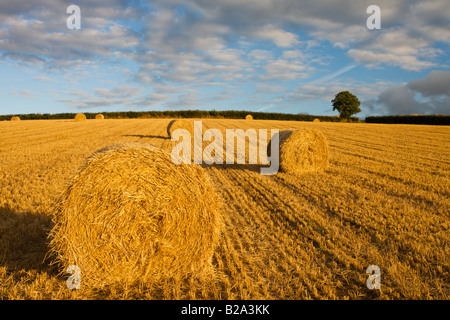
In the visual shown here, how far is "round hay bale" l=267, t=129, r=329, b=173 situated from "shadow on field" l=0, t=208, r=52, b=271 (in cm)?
724

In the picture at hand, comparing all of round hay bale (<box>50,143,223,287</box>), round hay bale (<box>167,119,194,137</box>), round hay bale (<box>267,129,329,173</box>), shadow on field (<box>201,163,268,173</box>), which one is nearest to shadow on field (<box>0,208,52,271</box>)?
round hay bale (<box>50,143,223,287</box>)

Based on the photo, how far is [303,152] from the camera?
33.3 ft

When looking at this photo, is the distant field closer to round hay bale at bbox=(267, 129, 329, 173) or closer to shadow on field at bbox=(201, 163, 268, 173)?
round hay bale at bbox=(267, 129, 329, 173)

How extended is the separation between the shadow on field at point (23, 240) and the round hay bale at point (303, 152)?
7.24m

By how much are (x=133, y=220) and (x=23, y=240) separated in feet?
7.20

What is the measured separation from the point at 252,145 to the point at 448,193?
10106mm

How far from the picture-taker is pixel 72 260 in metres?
3.66

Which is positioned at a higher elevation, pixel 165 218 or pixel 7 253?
pixel 165 218

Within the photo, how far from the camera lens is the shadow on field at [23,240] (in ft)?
13.3

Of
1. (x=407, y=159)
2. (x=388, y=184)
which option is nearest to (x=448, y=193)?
(x=388, y=184)

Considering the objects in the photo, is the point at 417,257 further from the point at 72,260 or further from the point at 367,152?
the point at 367,152

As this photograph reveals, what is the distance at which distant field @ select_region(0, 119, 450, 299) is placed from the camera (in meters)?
3.64

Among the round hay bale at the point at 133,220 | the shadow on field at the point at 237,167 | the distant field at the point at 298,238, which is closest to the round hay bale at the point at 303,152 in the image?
the distant field at the point at 298,238

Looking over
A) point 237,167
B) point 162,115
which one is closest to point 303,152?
point 237,167
